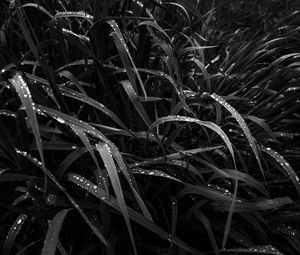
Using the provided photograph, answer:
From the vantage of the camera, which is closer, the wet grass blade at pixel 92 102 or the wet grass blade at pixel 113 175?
the wet grass blade at pixel 113 175

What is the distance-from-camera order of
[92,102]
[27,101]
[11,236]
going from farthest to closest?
[92,102] < [11,236] < [27,101]

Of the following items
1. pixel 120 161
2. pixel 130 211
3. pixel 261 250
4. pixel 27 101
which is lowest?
pixel 261 250

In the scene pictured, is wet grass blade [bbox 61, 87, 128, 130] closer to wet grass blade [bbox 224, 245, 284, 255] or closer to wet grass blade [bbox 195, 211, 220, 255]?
wet grass blade [bbox 195, 211, 220, 255]

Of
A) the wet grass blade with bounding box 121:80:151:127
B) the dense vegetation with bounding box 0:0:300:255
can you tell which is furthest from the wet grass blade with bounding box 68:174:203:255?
the wet grass blade with bounding box 121:80:151:127

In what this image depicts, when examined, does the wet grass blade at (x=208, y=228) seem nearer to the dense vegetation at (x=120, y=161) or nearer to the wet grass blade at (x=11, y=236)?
the dense vegetation at (x=120, y=161)

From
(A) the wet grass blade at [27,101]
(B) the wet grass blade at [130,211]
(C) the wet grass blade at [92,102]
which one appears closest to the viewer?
(A) the wet grass blade at [27,101]

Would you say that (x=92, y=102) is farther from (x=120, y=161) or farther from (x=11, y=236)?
(x=11, y=236)

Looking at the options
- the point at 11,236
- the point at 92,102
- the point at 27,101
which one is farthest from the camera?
the point at 92,102

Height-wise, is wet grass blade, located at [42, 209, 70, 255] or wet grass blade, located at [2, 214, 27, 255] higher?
wet grass blade, located at [42, 209, 70, 255]

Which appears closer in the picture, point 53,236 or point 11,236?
point 53,236

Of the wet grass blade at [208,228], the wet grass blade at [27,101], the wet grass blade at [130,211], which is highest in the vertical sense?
the wet grass blade at [27,101]

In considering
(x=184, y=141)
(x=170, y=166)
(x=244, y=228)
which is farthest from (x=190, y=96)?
(x=244, y=228)

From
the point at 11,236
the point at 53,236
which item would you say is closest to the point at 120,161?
the point at 53,236

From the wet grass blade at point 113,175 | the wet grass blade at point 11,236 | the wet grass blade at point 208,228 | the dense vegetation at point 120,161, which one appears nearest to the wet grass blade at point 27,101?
the dense vegetation at point 120,161
